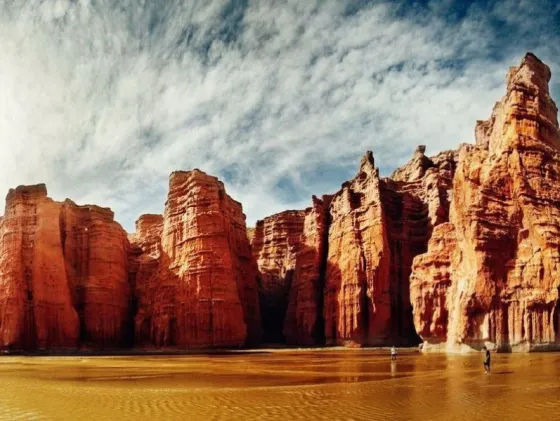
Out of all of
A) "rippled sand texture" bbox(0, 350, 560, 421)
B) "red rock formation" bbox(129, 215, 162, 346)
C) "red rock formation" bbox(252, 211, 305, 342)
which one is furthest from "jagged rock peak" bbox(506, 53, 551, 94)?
"red rock formation" bbox(252, 211, 305, 342)

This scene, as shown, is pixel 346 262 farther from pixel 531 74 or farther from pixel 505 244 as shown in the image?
pixel 531 74

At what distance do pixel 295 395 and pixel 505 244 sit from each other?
95.0 feet

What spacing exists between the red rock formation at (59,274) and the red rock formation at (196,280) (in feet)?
17.2

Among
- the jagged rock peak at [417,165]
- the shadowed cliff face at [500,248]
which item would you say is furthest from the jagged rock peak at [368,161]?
the shadowed cliff face at [500,248]

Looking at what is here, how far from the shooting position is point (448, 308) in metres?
45.4

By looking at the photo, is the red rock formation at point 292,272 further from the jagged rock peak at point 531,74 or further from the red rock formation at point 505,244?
the jagged rock peak at point 531,74

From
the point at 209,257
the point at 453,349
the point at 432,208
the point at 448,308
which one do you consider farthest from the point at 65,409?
the point at 432,208

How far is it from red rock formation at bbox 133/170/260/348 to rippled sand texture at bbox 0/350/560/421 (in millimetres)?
38936

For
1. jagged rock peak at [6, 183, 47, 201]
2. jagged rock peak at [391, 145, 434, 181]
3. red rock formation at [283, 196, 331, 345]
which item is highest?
jagged rock peak at [391, 145, 434, 181]

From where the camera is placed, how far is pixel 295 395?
18.1 meters

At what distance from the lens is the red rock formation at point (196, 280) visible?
66.3 metres

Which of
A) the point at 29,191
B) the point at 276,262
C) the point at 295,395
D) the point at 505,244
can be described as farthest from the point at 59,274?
the point at 295,395

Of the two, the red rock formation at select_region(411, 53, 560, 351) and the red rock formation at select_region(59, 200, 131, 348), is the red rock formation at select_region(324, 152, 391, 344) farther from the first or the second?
the red rock formation at select_region(59, 200, 131, 348)

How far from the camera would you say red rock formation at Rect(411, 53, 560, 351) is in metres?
38.4
